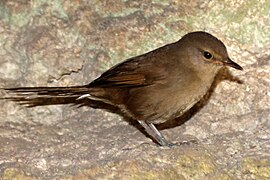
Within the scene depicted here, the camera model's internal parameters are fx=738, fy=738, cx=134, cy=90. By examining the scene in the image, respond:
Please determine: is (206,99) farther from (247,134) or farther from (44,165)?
(44,165)

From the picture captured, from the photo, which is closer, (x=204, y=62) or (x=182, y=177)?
(x=182, y=177)

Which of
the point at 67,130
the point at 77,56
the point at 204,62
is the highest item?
the point at 204,62

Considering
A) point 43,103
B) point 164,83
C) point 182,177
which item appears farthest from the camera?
point 43,103

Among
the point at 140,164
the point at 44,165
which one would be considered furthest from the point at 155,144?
the point at 44,165

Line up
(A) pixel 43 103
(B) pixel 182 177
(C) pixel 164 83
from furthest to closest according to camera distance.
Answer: (A) pixel 43 103 < (C) pixel 164 83 < (B) pixel 182 177

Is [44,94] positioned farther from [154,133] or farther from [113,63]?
[154,133]

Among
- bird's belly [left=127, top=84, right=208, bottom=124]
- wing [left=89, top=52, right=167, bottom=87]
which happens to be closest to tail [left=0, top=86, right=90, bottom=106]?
wing [left=89, top=52, right=167, bottom=87]

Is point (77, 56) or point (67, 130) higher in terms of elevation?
point (77, 56)
